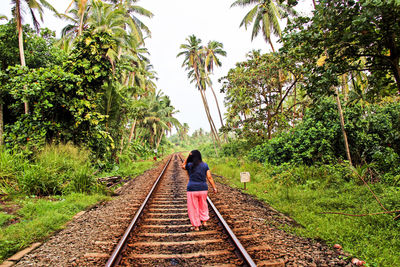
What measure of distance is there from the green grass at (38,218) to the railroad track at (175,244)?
1.74 metres

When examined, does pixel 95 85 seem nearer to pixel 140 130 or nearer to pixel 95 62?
pixel 95 62

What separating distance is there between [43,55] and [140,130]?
22269 millimetres

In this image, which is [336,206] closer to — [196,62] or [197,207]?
[197,207]

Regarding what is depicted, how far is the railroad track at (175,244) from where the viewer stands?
2938 mm

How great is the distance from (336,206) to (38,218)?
707 centimetres

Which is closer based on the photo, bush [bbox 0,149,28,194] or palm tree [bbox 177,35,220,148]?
bush [bbox 0,149,28,194]

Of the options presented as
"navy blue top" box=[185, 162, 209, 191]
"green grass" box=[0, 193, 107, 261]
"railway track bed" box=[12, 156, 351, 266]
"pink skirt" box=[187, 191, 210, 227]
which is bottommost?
"railway track bed" box=[12, 156, 351, 266]

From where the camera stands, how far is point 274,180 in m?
8.22

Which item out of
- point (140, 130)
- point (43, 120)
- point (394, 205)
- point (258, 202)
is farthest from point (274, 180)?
point (140, 130)

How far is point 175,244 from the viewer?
343cm

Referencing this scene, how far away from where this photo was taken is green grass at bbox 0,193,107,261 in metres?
3.50

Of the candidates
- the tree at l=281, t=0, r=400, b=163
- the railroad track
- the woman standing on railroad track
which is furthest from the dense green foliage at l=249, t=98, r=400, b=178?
the woman standing on railroad track

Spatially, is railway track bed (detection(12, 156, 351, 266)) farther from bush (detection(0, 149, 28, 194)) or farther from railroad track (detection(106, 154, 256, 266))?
bush (detection(0, 149, 28, 194))

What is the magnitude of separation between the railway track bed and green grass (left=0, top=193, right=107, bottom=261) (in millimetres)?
A: 292
